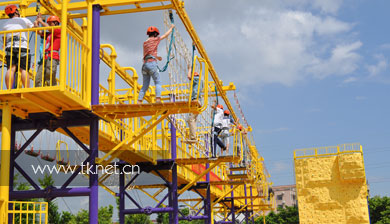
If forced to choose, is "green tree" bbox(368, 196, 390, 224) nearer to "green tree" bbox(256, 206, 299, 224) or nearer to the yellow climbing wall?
"green tree" bbox(256, 206, 299, 224)

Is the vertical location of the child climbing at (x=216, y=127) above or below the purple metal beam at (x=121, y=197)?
above

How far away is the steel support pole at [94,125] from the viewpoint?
1109 centimetres

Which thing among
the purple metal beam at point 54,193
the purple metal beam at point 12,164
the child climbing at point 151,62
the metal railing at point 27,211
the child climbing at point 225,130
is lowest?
the metal railing at point 27,211

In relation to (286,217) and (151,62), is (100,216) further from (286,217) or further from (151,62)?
(151,62)

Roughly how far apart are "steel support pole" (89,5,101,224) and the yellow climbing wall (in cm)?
2387

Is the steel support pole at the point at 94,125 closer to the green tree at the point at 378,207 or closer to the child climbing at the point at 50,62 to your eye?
the child climbing at the point at 50,62

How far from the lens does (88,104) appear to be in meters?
11.4

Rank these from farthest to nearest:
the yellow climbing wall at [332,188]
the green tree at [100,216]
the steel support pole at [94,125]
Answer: the green tree at [100,216] < the yellow climbing wall at [332,188] < the steel support pole at [94,125]

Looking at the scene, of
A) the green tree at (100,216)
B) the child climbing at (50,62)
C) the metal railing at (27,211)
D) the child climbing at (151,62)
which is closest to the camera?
the metal railing at (27,211)

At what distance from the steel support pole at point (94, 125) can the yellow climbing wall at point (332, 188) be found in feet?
78.3

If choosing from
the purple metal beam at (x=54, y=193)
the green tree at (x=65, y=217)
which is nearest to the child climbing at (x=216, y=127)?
the purple metal beam at (x=54, y=193)

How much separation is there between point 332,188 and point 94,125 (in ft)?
79.6

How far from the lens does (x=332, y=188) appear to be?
32.6 m

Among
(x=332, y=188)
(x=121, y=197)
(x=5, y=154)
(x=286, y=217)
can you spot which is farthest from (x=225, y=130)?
(x=286, y=217)
